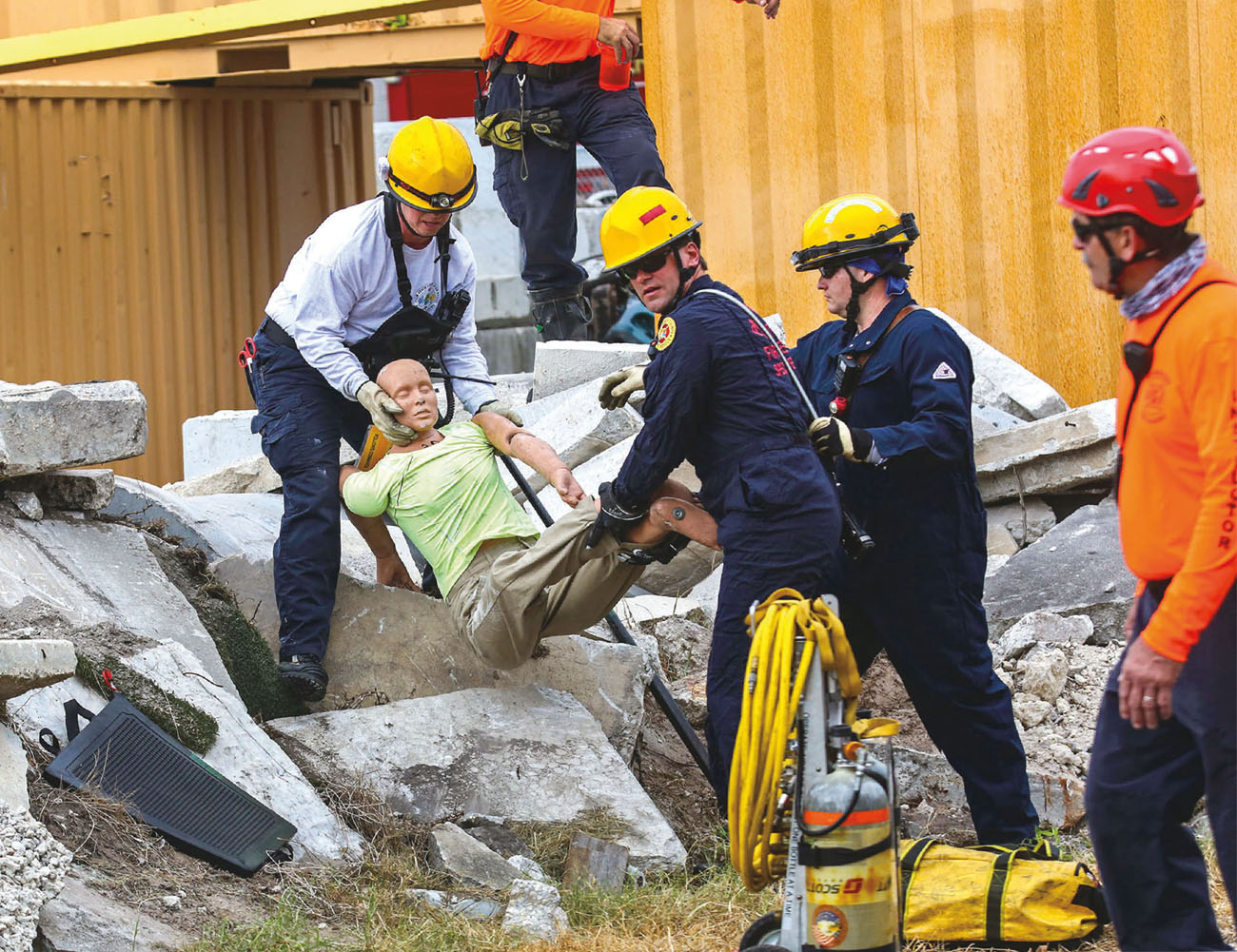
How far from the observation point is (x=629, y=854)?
482 centimetres

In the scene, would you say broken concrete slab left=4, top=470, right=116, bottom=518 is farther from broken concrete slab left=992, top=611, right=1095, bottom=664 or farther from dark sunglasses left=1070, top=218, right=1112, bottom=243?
dark sunglasses left=1070, top=218, right=1112, bottom=243

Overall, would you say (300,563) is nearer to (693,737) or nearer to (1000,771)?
(693,737)

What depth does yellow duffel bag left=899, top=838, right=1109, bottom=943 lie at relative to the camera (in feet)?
13.4

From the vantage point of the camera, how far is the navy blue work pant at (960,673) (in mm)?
4555

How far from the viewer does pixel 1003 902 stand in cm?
411

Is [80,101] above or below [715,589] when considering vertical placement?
above

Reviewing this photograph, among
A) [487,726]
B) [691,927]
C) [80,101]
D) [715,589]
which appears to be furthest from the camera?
[80,101]

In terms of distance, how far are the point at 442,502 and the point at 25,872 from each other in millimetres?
2032

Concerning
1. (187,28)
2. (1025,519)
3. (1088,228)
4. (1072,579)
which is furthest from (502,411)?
(187,28)

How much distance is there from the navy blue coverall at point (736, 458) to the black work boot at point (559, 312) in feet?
10.2

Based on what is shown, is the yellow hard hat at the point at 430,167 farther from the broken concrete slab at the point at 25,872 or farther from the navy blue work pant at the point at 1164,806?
the navy blue work pant at the point at 1164,806

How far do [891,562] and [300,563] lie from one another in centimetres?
214

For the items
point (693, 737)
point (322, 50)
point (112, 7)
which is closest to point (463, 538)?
point (693, 737)

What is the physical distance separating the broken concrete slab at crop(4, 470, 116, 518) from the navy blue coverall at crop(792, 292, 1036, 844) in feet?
9.68
